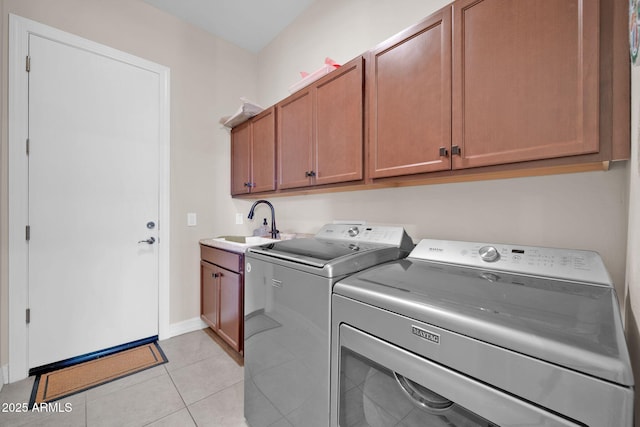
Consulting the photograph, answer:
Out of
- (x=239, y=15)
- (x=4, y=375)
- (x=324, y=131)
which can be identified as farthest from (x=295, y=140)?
(x=4, y=375)

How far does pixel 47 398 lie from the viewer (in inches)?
63.4

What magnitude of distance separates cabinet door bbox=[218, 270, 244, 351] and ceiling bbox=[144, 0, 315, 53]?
7.83 ft

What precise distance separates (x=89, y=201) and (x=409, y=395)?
258cm

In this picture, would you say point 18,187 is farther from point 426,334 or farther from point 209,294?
point 426,334

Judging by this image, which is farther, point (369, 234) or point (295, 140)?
point (295, 140)

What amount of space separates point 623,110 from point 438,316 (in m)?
0.88

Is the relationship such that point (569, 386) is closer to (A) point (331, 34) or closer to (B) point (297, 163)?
(B) point (297, 163)

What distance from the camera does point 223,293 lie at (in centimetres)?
216

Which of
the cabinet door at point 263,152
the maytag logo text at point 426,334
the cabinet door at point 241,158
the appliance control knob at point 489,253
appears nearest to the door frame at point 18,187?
the cabinet door at point 241,158

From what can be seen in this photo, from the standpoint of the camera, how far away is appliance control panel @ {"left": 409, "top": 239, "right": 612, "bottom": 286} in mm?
866

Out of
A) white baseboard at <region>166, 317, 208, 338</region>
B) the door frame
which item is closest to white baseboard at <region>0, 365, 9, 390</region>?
the door frame

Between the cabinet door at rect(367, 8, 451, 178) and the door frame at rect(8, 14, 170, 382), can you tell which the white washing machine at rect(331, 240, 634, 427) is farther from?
the door frame at rect(8, 14, 170, 382)

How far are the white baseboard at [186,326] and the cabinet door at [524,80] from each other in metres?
2.71

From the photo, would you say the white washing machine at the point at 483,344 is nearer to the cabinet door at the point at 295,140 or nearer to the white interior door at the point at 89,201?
the cabinet door at the point at 295,140
